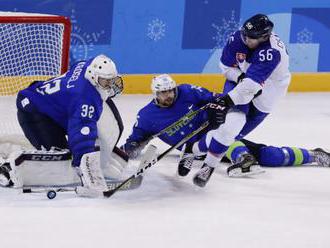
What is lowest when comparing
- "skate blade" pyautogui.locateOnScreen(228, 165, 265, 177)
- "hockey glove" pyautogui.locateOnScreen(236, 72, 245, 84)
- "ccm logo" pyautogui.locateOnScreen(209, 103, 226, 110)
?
"skate blade" pyautogui.locateOnScreen(228, 165, 265, 177)

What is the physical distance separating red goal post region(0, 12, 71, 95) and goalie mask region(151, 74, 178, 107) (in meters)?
0.59

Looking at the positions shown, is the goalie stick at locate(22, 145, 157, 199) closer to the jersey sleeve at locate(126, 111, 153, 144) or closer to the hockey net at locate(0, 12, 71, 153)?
the jersey sleeve at locate(126, 111, 153, 144)

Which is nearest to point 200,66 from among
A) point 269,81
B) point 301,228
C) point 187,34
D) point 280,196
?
point 187,34

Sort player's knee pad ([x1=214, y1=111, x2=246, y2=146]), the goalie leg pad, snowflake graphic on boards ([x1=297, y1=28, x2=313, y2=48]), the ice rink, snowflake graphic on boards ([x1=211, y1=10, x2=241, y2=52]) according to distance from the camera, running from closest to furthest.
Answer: the ice rink, the goalie leg pad, player's knee pad ([x1=214, y1=111, x2=246, y2=146]), snowflake graphic on boards ([x1=211, y1=10, x2=241, y2=52]), snowflake graphic on boards ([x1=297, y1=28, x2=313, y2=48])

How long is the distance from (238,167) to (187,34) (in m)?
2.44

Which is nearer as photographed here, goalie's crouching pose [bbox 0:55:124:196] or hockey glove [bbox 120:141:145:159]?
goalie's crouching pose [bbox 0:55:124:196]

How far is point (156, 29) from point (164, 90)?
2234 millimetres

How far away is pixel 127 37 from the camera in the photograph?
6.21 metres

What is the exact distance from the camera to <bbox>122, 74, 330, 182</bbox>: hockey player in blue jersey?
4.21m

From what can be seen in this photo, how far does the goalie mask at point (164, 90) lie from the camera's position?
13.3 feet

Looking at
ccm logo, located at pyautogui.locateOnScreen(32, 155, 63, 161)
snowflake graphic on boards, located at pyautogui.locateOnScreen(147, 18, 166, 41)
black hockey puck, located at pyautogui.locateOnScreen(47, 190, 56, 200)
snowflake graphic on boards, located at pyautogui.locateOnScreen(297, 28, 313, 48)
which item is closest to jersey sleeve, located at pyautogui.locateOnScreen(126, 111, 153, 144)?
ccm logo, located at pyautogui.locateOnScreen(32, 155, 63, 161)

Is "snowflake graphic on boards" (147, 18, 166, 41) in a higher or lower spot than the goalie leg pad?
higher

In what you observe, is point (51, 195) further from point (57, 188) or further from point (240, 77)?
point (240, 77)

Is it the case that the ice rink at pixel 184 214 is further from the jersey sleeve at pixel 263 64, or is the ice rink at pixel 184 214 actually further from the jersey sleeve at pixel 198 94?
the jersey sleeve at pixel 263 64
